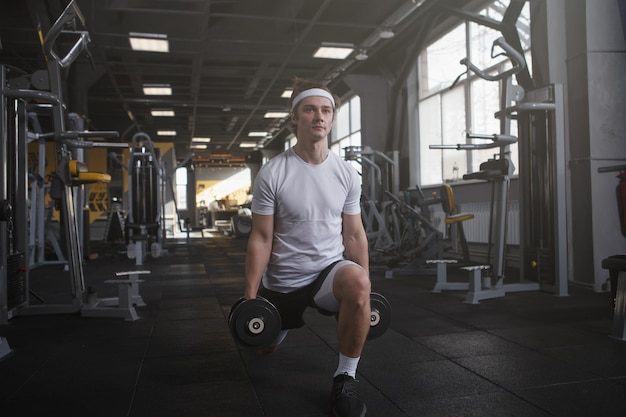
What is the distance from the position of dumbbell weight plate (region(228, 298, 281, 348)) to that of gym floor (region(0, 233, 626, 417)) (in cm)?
25

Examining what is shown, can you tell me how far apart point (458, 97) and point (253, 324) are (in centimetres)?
611

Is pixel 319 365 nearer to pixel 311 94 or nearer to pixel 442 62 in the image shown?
pixel 311 94

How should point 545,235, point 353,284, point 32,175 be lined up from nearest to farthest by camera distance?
point 353,284, point 545,235, point 32,175

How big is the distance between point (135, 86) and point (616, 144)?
8858 millimetres

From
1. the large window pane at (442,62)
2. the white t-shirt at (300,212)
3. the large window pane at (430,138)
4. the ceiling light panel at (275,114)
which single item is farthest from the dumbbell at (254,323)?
the ceiling light panel at (275,114)

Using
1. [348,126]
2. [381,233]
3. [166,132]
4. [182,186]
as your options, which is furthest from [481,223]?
[182,186]

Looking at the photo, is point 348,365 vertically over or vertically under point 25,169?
under

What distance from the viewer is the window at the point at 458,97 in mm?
5992

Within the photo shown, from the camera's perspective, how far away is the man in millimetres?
1672

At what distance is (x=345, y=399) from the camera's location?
148 cm

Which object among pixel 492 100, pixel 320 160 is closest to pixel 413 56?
pixel 492 100

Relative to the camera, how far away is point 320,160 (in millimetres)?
1741

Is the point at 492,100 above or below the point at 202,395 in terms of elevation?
above

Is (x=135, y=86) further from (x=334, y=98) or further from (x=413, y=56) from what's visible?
(x=334, y=98)
